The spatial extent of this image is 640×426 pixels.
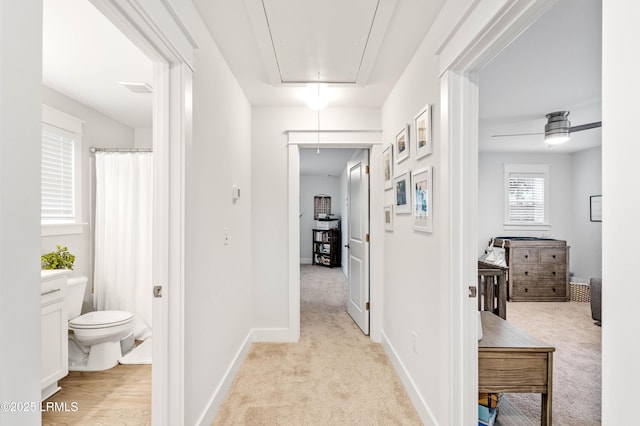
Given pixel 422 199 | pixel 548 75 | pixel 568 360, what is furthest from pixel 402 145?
pixel 568 360

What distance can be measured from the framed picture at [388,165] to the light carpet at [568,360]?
189 cm

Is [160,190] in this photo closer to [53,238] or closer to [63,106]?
[53,238]

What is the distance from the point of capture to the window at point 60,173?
9.37ft

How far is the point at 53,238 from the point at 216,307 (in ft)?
5.96

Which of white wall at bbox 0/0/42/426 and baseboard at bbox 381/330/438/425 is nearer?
white wall at bbox 0/0/42/426

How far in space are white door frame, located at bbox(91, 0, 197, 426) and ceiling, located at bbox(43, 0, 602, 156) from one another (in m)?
0.52

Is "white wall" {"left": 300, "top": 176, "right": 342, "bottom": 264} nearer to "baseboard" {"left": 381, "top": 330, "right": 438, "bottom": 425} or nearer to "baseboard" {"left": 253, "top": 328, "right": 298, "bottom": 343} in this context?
"baseboard" {"left": 253, "top": 328, "right": 298, "bottom": 343}

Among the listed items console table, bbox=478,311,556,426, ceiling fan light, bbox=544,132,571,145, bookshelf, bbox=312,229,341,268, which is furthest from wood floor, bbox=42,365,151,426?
bookshelf, bbox=312,229,341,268

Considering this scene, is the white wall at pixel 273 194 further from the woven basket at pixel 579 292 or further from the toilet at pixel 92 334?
the woven basket at pixel 579 292

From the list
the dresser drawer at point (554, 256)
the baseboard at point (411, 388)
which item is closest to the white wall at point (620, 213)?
the baseboard at point (411, 388)

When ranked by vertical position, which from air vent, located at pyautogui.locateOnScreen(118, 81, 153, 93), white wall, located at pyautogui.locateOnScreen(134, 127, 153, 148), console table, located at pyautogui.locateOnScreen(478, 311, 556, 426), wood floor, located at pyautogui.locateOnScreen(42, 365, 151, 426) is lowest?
wood floor, located at pyautogui.locateOnScreen(42, 365, 151, 426)

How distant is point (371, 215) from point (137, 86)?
241cm

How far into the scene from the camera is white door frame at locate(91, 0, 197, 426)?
5.18 feet

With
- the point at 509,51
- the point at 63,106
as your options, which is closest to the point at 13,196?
the point at 509,51
